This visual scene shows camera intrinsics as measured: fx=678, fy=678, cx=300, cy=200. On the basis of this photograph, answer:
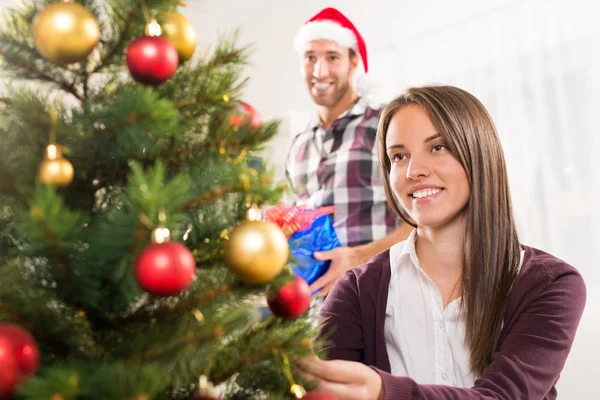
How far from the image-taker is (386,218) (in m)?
2.37

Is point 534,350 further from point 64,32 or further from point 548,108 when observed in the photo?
Answer: point 548,108

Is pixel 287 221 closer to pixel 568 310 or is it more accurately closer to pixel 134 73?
pixel 134 73

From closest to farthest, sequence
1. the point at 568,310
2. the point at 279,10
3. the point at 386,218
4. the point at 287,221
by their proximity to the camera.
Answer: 1. the point at 287,221
2. the point at 568,310
3. the point at 386,218
4. the point at 279,10

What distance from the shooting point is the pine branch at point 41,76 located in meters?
0.64

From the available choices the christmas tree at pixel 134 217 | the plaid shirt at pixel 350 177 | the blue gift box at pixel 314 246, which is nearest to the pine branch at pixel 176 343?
the christmas tree at pixel 134 217

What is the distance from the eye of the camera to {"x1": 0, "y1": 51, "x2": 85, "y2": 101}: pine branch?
64 cm

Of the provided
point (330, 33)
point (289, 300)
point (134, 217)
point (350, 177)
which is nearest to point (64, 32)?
point (134, 217)

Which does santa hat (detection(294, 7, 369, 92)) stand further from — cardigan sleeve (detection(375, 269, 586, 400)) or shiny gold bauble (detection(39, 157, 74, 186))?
shiny gold bauble (detection(39, 157, 74, 186))

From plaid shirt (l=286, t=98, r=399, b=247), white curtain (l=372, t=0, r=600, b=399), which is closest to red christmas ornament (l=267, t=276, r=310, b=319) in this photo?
plaid shirt (l=286, t=98, r=399, b=247)

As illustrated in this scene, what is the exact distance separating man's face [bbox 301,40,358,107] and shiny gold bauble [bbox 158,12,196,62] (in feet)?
6.08

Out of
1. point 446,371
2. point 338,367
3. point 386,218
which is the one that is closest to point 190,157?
point 338,367

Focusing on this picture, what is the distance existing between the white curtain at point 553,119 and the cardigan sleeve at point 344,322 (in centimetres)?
173

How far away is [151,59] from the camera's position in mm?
618

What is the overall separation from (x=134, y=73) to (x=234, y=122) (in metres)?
0.12
